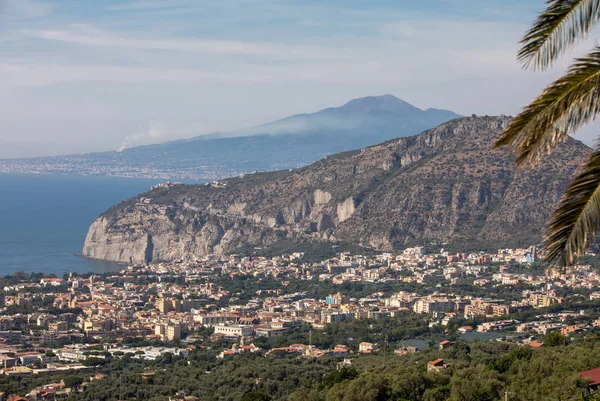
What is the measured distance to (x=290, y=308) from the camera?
55.0 m

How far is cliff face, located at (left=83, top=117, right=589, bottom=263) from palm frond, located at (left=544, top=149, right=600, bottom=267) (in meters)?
68.3

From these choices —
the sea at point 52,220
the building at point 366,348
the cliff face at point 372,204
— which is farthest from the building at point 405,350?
the sea at point 52,220

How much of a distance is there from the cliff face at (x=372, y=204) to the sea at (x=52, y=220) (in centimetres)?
570

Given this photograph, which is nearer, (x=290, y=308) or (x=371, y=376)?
(x=371, y=376)

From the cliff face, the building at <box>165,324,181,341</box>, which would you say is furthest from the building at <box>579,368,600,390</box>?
the cliff face

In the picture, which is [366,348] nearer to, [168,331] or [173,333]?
[173,333]

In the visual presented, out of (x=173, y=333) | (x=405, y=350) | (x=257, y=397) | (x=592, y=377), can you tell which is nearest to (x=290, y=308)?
(x=173, y=333)

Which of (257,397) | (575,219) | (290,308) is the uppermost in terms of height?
(575,219)

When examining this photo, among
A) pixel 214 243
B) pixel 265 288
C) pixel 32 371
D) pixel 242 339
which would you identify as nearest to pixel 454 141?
pixel 214 243

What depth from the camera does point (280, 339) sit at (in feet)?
147

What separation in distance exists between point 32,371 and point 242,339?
1155 centimetres

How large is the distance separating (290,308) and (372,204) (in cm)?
2844

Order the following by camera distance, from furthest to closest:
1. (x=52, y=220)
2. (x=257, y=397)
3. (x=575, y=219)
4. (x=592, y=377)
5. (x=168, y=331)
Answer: (x=52, y=220) < (x=168, y=331) < (x=257, y=397) < (x=592, y=377) < (x=575, y=219)

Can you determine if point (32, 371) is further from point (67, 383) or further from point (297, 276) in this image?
point (297, 276)
